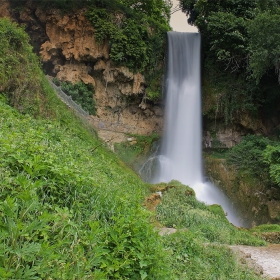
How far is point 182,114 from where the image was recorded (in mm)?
19859

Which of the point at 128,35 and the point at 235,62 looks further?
the point at 235,62

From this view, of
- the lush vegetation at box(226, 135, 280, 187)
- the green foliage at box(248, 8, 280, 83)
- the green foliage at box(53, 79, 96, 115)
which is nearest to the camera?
the lush vegetation at box(226, 135, 280, 187)

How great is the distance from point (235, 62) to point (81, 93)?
11039 millimetres

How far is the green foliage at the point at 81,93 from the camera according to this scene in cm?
1669

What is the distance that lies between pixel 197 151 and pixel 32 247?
17764mm

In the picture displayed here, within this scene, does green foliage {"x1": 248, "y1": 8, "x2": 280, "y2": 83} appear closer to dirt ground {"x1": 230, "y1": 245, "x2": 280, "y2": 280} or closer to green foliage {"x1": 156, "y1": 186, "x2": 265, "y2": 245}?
green foliage {"x1": 156, "y1": 186, "x2": 265, "y2": 245}

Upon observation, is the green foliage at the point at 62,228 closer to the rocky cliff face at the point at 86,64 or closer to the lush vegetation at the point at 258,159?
the lush vegetation at the point at 258,159

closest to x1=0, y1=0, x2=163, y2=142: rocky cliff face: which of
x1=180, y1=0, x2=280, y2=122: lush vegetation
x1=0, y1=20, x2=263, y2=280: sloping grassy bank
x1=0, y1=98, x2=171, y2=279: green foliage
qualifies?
x1=180, y1=0, x2=280, y2=122: lush vegetation

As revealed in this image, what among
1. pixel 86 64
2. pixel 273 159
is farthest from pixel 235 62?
pixel 86 64

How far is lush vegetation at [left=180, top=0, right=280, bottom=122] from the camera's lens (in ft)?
54.9

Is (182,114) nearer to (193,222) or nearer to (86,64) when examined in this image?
(86,64)

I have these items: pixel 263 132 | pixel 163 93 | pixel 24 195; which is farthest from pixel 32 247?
pixel 263 132

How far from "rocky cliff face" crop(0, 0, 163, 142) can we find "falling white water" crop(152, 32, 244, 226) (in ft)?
7.15

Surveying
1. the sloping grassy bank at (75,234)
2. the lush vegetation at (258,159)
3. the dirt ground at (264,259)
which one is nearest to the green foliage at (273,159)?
the lush vegetation at (258,159)
